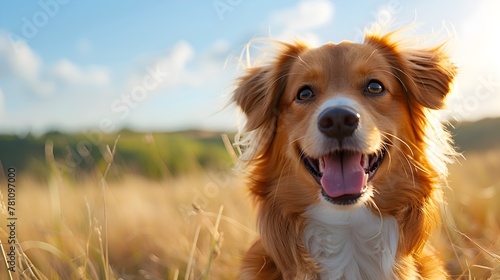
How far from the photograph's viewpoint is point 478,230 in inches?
244

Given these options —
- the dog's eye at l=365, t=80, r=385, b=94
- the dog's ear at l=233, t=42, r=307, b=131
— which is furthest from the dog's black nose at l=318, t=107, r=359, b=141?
the dog's ear at l=233, t=42, r=307, b=131

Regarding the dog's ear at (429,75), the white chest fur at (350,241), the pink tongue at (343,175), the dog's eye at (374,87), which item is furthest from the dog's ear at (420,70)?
the white chest fur at (350,241)

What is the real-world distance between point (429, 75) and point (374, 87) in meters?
0.51

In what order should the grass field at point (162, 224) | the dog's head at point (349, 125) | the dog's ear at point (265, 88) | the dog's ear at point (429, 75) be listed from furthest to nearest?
the grass field at point (162, 224), the dog's ear at point (265, 88), the dog's ear at point (429, 75), the dog's head at point (349, 125)

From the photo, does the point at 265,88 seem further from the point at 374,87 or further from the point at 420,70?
the point at 420,70

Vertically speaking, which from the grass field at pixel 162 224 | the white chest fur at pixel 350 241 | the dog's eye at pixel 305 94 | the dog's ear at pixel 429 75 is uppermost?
the dog's eye at pixel 305 94

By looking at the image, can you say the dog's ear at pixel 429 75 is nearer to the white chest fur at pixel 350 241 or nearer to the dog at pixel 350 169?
the dog at pixel 350 169

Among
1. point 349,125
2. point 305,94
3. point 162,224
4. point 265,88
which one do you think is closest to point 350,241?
point 349,125

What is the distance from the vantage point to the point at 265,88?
3828 mm

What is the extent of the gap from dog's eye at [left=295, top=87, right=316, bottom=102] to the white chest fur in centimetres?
68

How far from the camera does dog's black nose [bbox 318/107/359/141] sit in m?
2.99

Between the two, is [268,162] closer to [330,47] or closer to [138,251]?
[330,47]

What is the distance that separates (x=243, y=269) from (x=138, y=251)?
2.94 m

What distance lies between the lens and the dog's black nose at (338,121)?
2992 mm
